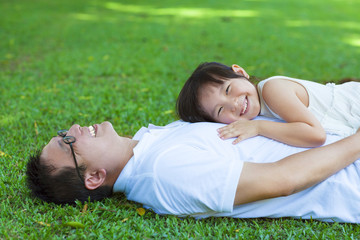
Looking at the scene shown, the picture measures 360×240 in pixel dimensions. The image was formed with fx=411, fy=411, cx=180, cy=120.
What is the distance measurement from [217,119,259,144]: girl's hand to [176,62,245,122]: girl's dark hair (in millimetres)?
260

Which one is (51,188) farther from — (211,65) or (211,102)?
(211,65)

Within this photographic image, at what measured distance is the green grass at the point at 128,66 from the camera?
2.62 meters

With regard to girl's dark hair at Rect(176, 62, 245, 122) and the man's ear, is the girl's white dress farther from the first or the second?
the man's ear

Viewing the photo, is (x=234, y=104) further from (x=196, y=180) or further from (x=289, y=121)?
(x=196, y=180)

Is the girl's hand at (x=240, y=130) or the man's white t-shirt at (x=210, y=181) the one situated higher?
the girl's hand at (x=240, y=130)

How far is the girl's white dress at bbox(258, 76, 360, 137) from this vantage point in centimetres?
301

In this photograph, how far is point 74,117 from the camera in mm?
4543

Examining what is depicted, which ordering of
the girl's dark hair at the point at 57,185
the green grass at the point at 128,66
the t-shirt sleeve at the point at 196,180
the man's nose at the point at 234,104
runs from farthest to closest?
the man's nose at the point at 234,104 → the girl's dark hair at the point at 57,185 → the green grass at the point at 128,66 → the t-shirt sleeve at the point at 196,180

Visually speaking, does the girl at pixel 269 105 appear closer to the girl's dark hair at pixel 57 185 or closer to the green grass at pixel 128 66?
the green grass at pixel 128 66

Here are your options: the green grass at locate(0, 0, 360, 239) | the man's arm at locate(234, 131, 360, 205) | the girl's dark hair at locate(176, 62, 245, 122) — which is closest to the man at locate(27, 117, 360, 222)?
the man's arm at locate(234, 131, 360, 205)

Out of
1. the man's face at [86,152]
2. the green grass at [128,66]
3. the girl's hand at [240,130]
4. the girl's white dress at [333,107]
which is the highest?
the girl's white dress at [333,107]

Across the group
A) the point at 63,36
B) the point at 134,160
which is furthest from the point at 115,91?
the point at 63,36

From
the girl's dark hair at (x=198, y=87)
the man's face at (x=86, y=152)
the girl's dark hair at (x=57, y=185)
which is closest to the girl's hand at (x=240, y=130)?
the girl's dark hair at (x=198, y=87)

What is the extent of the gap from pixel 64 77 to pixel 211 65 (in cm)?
352
